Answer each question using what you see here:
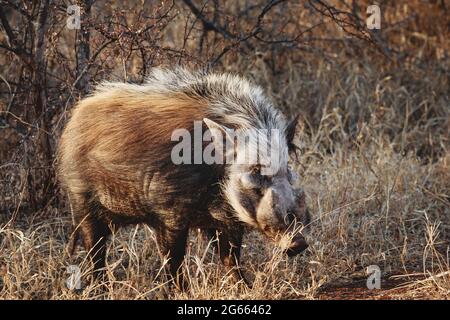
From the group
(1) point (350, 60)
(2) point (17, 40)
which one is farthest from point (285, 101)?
(2) point (17, 40)

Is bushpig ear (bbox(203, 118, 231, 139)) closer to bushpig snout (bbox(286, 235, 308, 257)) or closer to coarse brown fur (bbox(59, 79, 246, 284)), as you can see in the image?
coarse brown fur (bbox(59, 79, 246, 284))

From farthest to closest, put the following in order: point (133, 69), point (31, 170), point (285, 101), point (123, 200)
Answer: point (285, 101)
point (133, 69)
point (31, 170)
point (123, 200)

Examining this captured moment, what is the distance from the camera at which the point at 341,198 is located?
259 inches

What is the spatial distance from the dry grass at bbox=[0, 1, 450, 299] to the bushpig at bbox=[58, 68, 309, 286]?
244 mm

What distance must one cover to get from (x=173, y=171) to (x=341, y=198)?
208 cm

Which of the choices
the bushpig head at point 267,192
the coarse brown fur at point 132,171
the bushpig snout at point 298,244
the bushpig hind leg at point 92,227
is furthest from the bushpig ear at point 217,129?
the bushpig hind leg at point 92,227

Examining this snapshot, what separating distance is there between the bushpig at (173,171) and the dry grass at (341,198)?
244mm

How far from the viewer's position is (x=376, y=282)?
5.36 metres

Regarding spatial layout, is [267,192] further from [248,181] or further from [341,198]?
[341,198]

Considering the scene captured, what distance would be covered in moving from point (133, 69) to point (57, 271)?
2.61 metres

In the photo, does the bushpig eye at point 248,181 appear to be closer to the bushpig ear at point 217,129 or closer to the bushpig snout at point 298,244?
the bushpig ear at point 217,129

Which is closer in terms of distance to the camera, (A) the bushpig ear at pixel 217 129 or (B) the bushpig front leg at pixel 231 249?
(A) the bushpig ear at pixel 217 129

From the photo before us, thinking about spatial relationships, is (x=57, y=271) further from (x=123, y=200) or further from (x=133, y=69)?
(x=133, y=69)

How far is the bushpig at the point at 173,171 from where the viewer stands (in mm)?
4805
